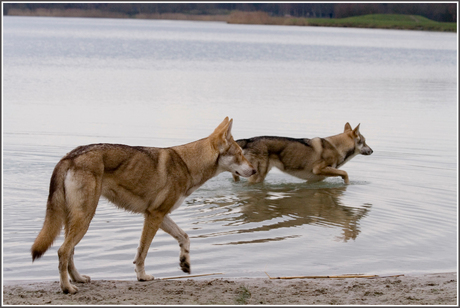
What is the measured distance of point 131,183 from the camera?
20.6 feet

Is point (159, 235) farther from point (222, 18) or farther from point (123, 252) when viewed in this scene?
point (222, 18)

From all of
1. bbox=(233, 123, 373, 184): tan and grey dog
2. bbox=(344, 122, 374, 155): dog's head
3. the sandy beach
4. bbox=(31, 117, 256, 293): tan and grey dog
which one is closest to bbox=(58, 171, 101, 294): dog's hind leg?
bbox=(31, 117, 256, 293): tan and grey dog

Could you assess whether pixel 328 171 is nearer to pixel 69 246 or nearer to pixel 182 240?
pixel 182 240

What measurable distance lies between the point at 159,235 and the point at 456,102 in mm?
18382

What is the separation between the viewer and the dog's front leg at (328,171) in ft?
38.8

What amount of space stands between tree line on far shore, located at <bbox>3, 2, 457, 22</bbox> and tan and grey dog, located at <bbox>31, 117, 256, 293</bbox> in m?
81.6

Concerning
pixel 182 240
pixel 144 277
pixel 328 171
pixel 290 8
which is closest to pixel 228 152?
pixel 182 240

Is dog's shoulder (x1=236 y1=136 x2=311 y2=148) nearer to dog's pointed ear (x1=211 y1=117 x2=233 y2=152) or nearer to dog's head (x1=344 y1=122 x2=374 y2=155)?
dog's head (x1=344 y1=122 x2=374 y2=155)

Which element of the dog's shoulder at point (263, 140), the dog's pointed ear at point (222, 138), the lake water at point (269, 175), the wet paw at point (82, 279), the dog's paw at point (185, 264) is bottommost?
the lake water at point (269, 175)

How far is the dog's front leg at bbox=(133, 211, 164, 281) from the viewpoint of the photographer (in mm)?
6281

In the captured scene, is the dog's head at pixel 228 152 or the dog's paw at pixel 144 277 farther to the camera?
the dog's head at pixel 228 152

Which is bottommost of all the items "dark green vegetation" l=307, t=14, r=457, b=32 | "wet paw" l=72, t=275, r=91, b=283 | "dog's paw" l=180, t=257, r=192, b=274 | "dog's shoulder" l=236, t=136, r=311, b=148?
"dog's paw" l=180, t=257, r=192, b=274

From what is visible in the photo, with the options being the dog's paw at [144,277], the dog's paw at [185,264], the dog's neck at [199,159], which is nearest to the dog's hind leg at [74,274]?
the dog's paw at [144,277]

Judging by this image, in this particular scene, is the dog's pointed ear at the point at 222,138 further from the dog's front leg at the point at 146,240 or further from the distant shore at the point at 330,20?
the distant shore at the point at 330,20
